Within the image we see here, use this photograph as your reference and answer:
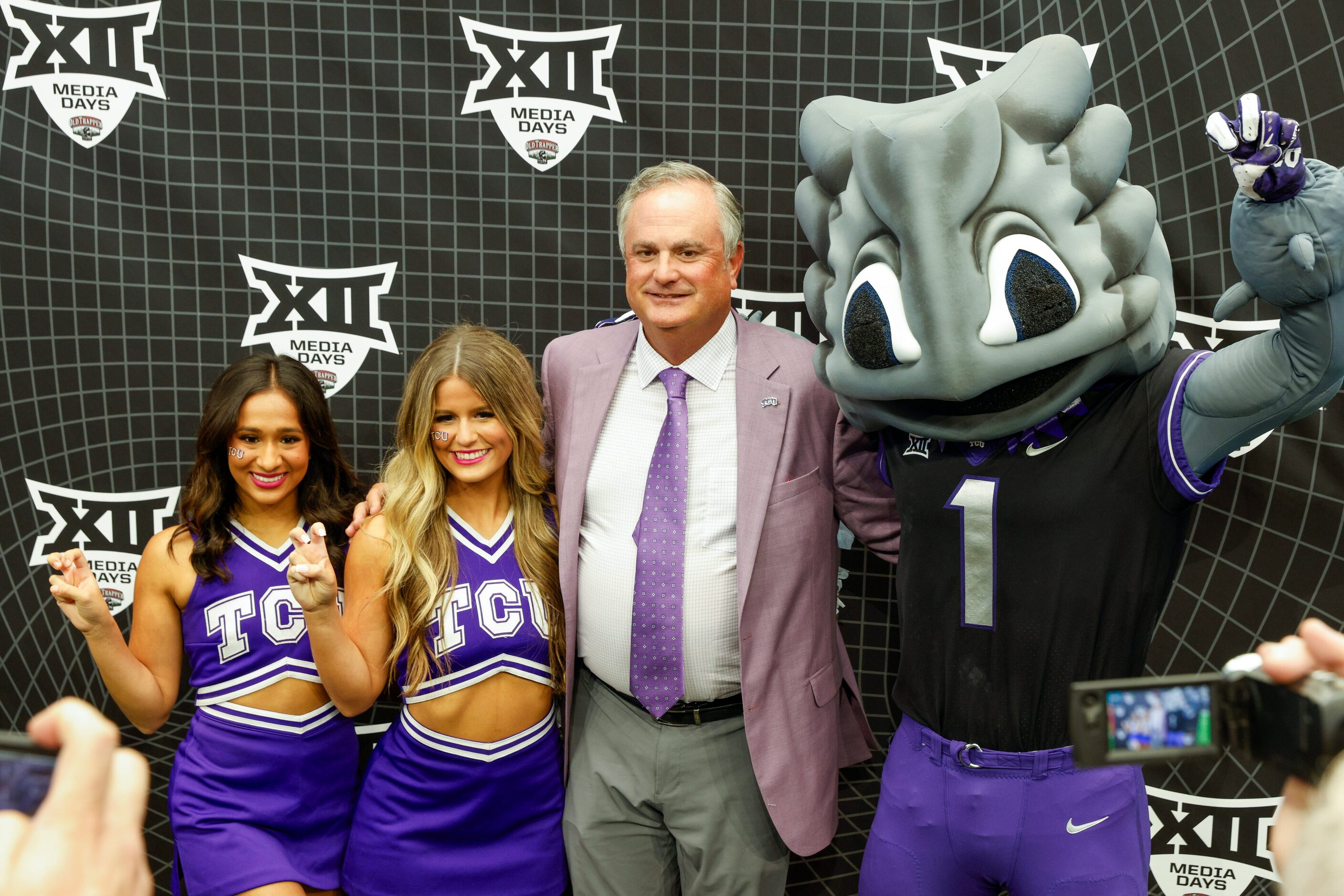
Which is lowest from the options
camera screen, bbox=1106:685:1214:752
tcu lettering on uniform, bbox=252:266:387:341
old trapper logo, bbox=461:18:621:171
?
camera screen, bbox=1106:685:1214:752

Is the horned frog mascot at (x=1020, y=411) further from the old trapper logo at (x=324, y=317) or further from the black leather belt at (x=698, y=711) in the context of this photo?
the old trapper logo at (x=324, y=317)

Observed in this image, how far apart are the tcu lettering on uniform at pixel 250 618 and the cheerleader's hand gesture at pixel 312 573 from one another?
220mm

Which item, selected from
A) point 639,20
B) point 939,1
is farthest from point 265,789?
point 939,1

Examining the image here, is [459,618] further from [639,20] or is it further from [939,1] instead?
[939,1]

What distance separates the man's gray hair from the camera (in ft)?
7.52

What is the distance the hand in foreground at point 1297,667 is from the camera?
89 centimetres

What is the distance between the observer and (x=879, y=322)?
1.83 m

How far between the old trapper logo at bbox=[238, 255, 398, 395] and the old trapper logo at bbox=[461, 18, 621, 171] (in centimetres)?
49

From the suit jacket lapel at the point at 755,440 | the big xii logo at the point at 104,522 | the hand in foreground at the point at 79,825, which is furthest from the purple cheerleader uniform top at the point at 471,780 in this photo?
the hand in foreground at the point at 79,825

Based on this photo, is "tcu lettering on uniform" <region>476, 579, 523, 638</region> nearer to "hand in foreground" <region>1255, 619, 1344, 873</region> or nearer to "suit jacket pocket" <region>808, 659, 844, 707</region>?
"suit jacket pocket" <region>808, 659, 844, 707</region>

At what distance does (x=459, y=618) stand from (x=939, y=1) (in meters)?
1.89

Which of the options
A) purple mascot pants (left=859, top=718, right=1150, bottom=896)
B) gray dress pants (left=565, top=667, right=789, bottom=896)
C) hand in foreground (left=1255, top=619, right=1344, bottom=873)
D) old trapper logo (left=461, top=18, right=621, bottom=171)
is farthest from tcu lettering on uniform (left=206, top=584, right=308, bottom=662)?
hand in foreground (left=1255, top=619, right=1344, bottom=873)

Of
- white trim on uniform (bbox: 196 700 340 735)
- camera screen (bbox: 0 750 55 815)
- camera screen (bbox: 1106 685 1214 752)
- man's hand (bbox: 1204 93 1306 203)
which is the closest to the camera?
camera screen (bbox: 0 750 55 815)

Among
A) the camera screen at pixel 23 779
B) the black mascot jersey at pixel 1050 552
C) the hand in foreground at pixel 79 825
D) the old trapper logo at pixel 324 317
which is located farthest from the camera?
the old trapper logo at pixel 324 317
